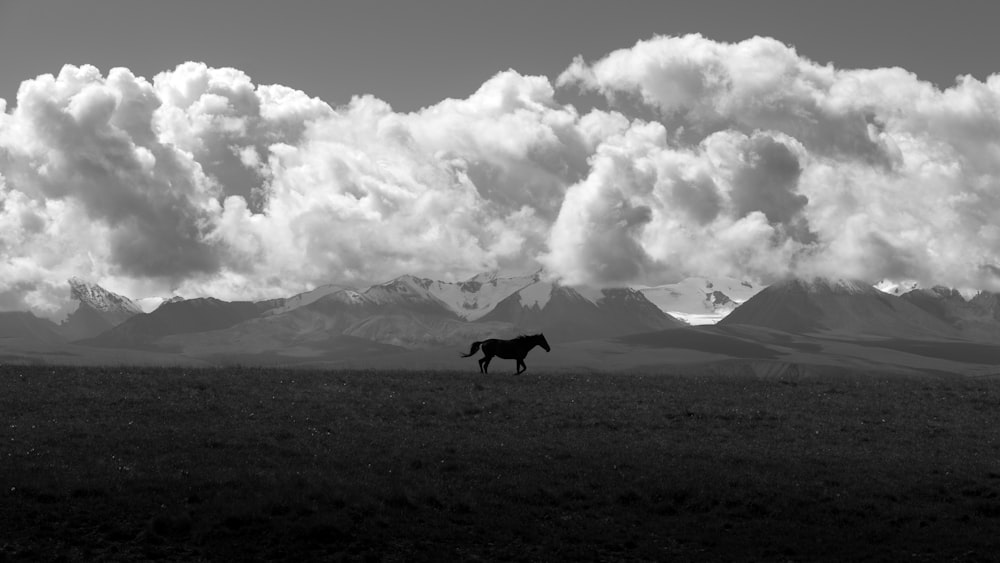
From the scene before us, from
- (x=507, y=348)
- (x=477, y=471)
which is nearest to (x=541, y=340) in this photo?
(x=507, y=348)

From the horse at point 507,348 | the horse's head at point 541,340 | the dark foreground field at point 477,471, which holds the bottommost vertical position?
the dark foreground field at point 477,471

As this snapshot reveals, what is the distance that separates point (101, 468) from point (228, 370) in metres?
21.8

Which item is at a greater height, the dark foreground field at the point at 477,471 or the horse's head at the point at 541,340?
the horse's head at the point at 541,340

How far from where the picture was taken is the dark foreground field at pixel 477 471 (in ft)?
83.2

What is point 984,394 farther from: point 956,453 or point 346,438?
point 346,438

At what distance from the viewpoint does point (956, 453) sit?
121 feet

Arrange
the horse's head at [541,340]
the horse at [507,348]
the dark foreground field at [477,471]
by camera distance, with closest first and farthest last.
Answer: the dark foreground field at [477,471] → the horse at [507,348] → the horse's head at [541,340]

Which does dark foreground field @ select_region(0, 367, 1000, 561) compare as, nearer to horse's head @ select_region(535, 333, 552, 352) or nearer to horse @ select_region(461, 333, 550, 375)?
horse @ select_region(461, 333, 550, 375)

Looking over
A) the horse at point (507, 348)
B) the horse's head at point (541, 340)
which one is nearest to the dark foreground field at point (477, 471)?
the horse at point (507, 348)

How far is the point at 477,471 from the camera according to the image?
104 feet

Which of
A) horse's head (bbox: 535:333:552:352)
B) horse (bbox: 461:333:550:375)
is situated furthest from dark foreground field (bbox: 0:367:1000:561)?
horse's head (bbox: 535:333:552:352)

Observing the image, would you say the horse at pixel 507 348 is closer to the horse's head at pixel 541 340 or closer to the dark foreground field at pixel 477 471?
the horse's head at pixel 541 340

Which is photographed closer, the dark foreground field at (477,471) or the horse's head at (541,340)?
the dark foreground field at (477,471)

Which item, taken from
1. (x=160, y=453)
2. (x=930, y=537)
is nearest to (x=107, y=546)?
(x=160, y=453)
